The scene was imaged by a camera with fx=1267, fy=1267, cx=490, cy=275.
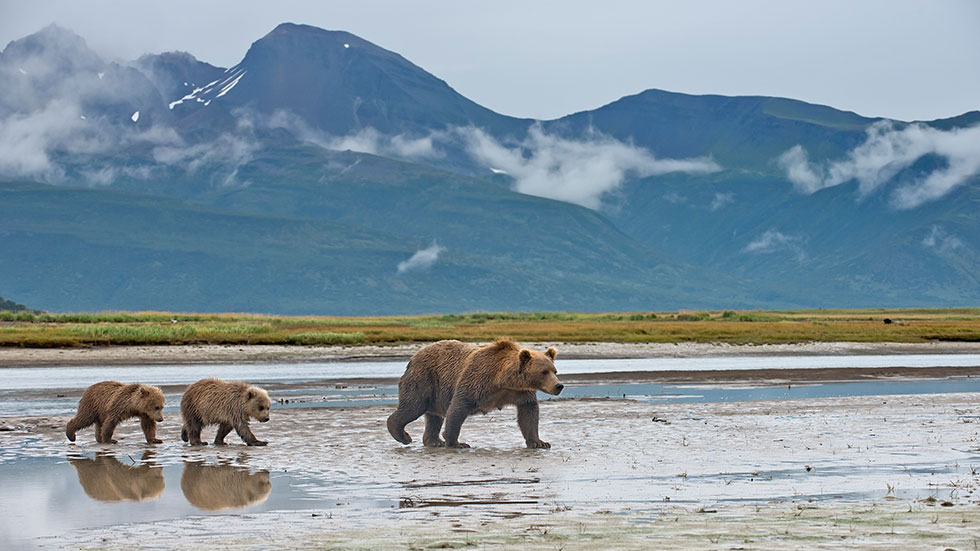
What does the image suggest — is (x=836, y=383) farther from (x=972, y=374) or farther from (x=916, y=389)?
(x=972, y=374)

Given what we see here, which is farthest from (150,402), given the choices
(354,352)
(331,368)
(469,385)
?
(354,352)

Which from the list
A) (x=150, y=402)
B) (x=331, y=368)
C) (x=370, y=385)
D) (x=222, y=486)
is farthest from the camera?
(x=331, y=368)

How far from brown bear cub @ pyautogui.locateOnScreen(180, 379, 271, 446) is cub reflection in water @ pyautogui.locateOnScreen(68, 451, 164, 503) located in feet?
4.60

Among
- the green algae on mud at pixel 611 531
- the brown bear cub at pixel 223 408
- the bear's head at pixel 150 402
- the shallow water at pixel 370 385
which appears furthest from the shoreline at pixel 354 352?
the green algae on mud at pixel 611 531

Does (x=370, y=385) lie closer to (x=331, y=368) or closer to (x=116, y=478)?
(x=331, y=368)

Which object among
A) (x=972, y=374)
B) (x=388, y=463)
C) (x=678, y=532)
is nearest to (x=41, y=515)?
(x=388, y=463)

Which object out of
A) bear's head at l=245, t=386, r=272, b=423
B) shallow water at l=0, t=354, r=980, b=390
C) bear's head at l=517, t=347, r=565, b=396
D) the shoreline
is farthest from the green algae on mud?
the shoreline

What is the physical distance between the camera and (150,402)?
19.1 m

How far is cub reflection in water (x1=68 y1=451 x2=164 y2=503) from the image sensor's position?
13909 millimetres

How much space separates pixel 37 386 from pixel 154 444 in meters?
16.0

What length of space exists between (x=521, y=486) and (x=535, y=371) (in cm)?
342

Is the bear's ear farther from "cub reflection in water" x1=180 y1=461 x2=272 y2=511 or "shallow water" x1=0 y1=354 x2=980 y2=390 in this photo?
"shallow water" x1=0 y1=354 x2=980 y2=390

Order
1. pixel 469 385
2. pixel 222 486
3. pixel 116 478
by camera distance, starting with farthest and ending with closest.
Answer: pixel 469 385
pixel 116 478
pixel 222 486

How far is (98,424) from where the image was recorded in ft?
64.6
